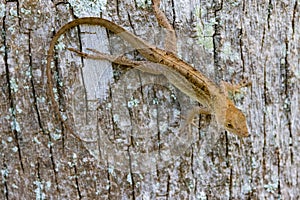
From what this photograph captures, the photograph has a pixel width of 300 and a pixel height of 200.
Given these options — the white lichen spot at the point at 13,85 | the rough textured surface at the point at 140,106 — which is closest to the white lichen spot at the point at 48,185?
the rough textured surface at the point at 140,106

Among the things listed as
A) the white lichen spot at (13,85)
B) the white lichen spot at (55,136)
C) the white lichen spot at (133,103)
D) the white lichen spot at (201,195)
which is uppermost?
the white lichen spot at (13,85)

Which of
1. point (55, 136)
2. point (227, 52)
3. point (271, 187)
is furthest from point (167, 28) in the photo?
point (271, 187)

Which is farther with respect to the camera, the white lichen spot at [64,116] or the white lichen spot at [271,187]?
the white lichen spot at [271,187]

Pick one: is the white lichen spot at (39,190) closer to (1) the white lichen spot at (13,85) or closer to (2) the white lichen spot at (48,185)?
(2) the white lichen spot at (48,185)

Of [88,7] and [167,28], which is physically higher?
[88,7]

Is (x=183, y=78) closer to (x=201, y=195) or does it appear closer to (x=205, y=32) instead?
(x=205, y=32)

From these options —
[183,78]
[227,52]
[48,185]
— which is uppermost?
[227,52]

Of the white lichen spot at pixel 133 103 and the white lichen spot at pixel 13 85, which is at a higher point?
the white lichen spot at pixel 13 85
